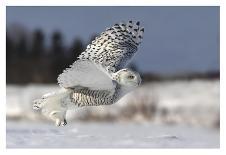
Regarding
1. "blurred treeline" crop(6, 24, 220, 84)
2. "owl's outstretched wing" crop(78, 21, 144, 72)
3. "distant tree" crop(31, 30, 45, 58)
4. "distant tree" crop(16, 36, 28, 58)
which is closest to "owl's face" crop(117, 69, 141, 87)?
"owl's outstretched wing" crop(78, 21, 144, 72)

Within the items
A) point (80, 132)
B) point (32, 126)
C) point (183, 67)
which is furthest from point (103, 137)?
point (183, 67)

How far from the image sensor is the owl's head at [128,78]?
2518 millimetres

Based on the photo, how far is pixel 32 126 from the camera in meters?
3.40

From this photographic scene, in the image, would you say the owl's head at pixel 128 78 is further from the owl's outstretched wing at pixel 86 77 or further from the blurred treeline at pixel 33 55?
the blurred treeline at pixel 33 55

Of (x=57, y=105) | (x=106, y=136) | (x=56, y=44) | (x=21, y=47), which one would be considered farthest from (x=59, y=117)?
(x=21, y=47)

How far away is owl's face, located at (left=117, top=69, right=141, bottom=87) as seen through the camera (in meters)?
2.52

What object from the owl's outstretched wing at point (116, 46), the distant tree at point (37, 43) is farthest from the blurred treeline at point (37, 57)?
the owl's outstretched wing at point (116, 46)

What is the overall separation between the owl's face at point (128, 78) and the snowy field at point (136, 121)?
483 mm

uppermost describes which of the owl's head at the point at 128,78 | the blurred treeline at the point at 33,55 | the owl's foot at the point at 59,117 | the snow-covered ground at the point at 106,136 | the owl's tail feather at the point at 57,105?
the blurred treeline at the point at 33,55
